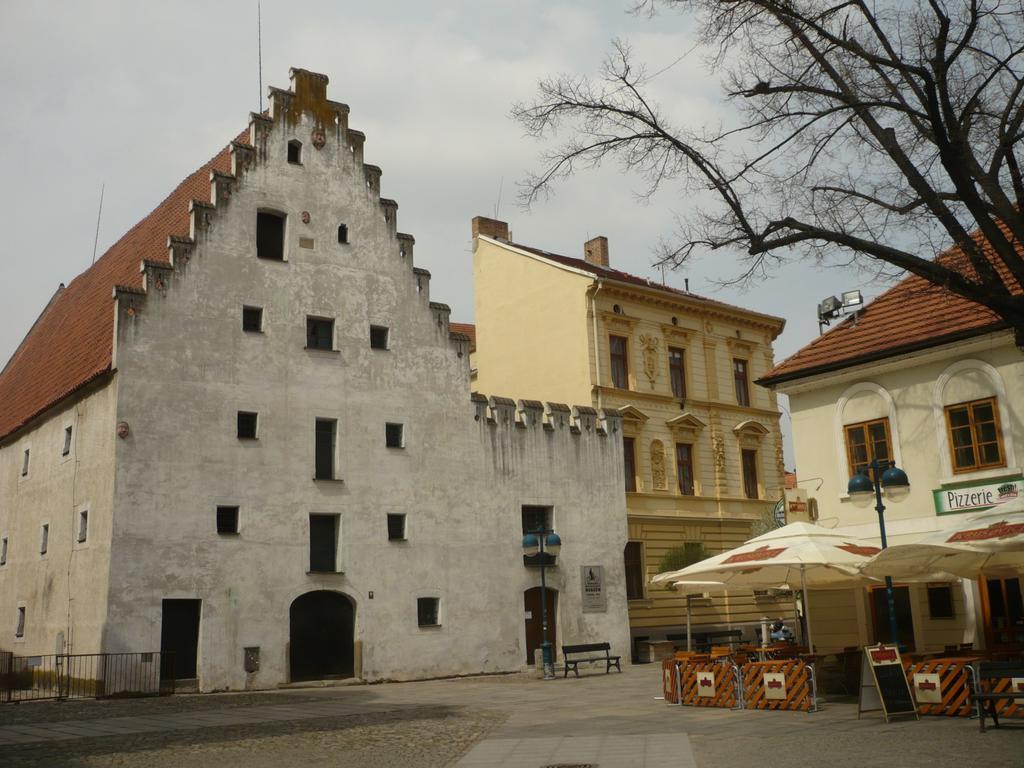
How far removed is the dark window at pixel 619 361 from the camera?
121ft

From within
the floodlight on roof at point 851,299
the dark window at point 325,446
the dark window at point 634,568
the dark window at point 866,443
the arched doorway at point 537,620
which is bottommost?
the arched doorway at point 537,620

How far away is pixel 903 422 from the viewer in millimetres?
22078

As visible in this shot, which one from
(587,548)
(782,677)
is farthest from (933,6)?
(587,548)

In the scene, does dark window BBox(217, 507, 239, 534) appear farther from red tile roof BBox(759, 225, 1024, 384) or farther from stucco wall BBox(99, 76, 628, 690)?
red tile roof BBox(759, 225, 1024, 384)

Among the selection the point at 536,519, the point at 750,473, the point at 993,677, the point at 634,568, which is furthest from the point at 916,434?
the point at 750,473

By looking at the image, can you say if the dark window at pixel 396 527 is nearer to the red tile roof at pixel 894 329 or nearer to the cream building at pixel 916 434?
the red tile roof at pixel 894 329

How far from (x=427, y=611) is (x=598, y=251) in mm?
19368

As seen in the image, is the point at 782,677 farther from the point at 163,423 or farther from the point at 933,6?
the point at 163,423

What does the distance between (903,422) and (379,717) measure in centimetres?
1231

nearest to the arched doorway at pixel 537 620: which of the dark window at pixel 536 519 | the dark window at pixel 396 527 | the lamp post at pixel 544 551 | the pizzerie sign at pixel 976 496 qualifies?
the lamp post at pixel 544 551

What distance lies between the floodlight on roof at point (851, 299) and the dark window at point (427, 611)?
14.0 m

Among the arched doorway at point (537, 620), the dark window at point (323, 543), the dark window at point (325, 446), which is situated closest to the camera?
the dark window at point (323, 543)

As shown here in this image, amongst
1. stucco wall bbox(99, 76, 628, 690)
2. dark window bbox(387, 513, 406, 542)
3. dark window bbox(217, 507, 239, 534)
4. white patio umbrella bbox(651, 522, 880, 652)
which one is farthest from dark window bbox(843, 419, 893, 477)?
dark window bbox(217, 507, 239, 534)

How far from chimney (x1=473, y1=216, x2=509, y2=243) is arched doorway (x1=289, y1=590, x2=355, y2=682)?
60.6ft
